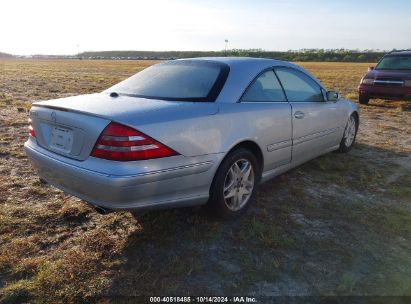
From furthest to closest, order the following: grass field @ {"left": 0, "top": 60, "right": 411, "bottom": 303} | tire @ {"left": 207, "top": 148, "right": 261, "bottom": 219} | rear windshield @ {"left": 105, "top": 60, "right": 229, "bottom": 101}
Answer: rear windshield @ {"left": 105, "top": 60, "right": 229, "bottom": 101} < tire @ {"left": 207, "top": 148, "right": 261, "bottom": 219} < grass field @ {"left": 0, "top": 60, "right": 411, "bottom": 303}

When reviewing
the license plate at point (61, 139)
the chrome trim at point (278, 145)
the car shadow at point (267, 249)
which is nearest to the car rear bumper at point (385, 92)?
the car shadow at point (267, 249)

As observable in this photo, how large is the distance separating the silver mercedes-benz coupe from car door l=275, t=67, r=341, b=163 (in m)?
0.02

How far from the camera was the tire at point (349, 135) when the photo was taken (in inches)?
220

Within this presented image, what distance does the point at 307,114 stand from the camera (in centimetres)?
430

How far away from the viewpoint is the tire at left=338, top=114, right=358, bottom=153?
18.3 ft

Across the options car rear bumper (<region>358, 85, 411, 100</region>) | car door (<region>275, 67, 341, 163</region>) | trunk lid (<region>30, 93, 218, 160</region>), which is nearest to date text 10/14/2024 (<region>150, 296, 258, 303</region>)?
trunk lid (<region>30, 93, 218, 160</region>)

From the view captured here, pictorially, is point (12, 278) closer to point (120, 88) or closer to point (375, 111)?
point (120, 88)

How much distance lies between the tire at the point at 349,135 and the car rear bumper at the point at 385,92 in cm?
513

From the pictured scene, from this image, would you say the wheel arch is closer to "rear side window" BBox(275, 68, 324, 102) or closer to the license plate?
"rear side window" BBox(275, 68, 324, 102)

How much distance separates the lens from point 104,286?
2.58 metres

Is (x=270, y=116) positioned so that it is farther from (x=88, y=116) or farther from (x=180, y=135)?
(x=88, y=116)

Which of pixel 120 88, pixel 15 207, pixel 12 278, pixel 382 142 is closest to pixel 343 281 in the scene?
pixel 12 278

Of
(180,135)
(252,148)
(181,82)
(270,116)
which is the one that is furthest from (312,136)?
(180,135)

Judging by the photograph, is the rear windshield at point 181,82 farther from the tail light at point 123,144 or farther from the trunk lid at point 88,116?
the tail light at point 123,144
